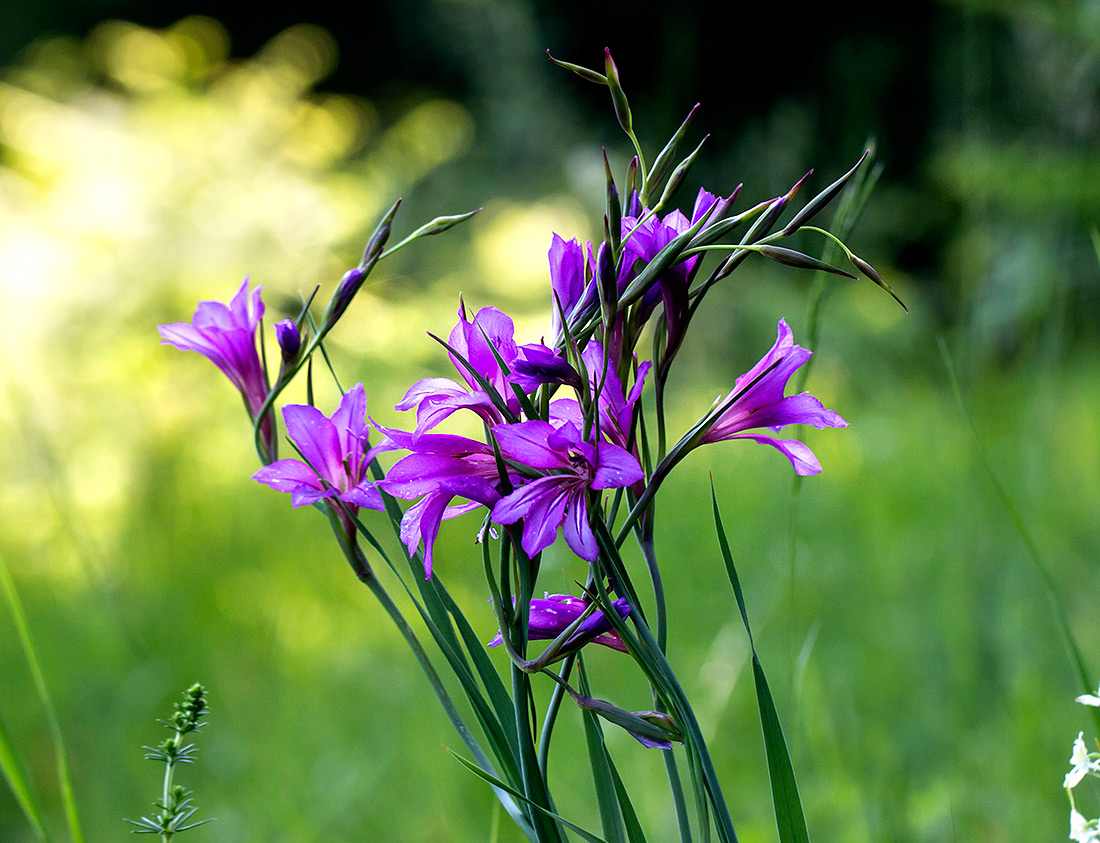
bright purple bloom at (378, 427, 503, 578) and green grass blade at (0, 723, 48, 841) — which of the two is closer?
bright purple bloom at (378, 427, 503, 578)

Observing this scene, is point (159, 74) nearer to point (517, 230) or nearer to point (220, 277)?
point (220, 277)

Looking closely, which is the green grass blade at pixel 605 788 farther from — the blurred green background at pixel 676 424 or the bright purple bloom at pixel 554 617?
the blurred green background at pixel 676 424

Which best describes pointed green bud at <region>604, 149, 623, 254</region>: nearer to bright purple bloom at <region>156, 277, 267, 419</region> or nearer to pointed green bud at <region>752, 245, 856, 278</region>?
pointed green bud at <region>752, 245, 856, 278</region>

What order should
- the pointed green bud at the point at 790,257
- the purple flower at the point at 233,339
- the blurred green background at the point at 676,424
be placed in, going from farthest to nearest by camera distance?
the blurred green background at the point at 676,424 < the purple flower at the point at 233,339 < the pointed green bud at the point at 790,257

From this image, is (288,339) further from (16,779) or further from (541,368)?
(16,779)

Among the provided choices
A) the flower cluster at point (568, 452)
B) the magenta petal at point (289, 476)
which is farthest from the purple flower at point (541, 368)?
the magenta petal at point (289, 476)

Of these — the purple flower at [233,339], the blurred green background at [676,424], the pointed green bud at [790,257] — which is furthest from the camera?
the blurred green background at [676,424]

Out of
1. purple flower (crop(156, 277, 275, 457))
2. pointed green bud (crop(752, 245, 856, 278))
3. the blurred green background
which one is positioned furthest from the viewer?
the blurred green background

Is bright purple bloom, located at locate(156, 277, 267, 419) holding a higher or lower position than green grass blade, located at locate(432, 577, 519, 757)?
higher

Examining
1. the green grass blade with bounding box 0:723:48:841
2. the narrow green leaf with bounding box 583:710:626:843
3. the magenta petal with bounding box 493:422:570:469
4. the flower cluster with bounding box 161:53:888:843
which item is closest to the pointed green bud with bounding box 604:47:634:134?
the flower cluster with bounding box 161:53:888:843

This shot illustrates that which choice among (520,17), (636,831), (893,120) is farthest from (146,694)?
(893,120)
